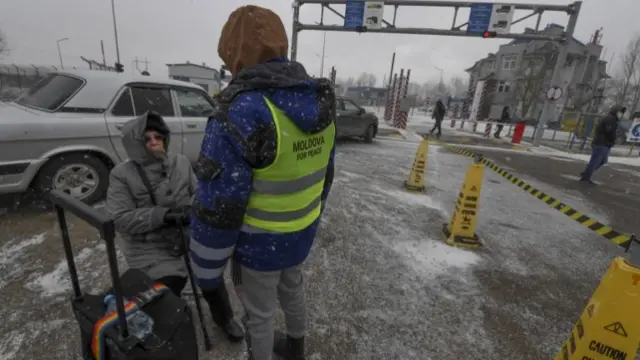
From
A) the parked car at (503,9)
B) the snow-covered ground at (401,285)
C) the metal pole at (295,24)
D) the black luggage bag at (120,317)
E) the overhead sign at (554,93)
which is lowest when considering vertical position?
the snow-covered ground at (401,285)

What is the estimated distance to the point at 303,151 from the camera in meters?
1.35

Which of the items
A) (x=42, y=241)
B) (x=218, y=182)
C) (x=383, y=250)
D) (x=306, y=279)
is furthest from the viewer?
(x=383, y=250)

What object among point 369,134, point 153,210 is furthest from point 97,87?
point 369,134

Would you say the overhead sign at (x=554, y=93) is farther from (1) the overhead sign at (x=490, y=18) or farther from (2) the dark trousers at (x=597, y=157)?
(2) the dark trousers at (x=597, y=157)

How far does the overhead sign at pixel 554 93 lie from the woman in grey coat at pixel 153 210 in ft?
50.5

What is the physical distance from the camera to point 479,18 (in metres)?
11.7

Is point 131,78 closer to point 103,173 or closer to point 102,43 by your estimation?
point 103,173

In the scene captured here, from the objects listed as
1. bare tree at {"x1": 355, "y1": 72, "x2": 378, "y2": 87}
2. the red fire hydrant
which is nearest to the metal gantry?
the red fire hydrant

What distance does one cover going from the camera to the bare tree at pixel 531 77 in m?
32.9

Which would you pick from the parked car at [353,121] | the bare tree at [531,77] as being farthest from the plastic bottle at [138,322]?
the bare tree at [531,77]

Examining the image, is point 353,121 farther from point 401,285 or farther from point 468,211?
point 401,285

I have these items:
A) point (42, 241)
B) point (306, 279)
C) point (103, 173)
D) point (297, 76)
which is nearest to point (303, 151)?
point (297, 76)

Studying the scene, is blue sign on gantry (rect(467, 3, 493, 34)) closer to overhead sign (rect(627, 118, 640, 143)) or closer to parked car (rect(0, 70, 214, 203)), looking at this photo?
overhead sign (rect(627, 118, 640, 143))

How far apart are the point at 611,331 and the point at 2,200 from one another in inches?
232
